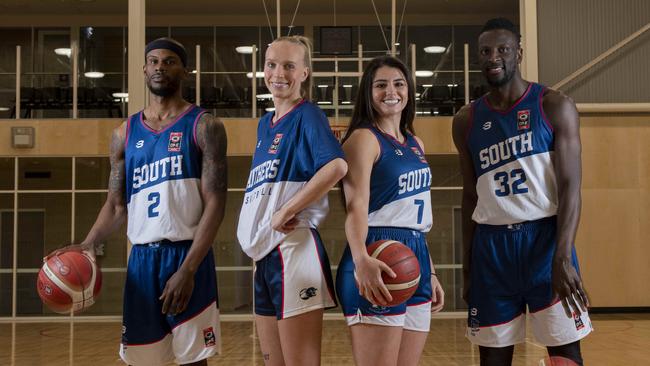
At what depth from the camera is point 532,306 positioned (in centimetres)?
278

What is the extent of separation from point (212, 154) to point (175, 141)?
0.55ft

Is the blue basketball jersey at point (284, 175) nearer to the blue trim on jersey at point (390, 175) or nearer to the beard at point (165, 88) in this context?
the blue trim on jersey at point (390, 175)

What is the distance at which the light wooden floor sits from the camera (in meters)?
7.48

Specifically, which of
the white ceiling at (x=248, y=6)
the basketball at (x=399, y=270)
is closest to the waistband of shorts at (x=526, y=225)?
the basketball at (x=399, y=270)

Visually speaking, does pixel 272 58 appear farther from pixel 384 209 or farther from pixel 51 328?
pixel 51 328

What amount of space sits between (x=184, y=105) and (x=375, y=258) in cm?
117

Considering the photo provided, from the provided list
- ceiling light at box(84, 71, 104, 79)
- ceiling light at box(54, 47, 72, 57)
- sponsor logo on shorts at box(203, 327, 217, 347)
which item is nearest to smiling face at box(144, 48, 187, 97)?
sponsor logo on shorts at box(203, 327, 217, 347)


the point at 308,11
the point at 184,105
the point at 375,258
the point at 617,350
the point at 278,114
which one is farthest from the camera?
the point at 308,11

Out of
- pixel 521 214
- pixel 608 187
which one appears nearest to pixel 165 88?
pixel 521 214

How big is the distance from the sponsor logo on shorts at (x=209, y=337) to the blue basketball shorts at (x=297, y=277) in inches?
12.2

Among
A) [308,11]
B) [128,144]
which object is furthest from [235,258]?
[128,144]

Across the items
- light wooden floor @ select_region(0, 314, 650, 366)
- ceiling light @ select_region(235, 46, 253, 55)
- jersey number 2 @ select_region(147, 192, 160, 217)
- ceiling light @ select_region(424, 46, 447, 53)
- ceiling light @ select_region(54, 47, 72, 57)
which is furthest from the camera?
ceiling light @ select_region(235, 46, 253, 55)

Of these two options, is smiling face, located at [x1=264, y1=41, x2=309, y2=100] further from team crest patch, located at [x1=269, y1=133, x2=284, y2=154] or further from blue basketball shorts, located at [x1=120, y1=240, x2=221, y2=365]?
blue basketball shorts, located at [x1=120, y1=240, x2=221, y2=365]

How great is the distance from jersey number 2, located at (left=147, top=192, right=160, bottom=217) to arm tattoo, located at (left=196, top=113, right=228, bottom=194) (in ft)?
0.66
